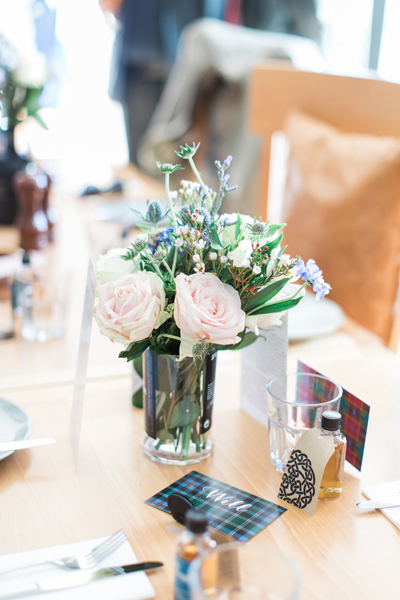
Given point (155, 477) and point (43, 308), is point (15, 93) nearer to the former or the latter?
point (43, 308)

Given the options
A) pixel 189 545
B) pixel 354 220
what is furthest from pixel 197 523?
pixel 354 220

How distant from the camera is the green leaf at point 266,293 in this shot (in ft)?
2.11

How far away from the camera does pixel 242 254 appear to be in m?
0.61

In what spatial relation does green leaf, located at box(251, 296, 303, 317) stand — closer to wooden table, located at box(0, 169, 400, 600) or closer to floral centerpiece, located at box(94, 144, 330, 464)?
floral centerpiece, located at box(94, 144, 330, 464)

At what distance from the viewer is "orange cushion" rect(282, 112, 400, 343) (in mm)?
1387

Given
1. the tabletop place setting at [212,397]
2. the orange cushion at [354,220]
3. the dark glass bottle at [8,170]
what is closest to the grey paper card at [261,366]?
the tabletop place setting at [212,397]

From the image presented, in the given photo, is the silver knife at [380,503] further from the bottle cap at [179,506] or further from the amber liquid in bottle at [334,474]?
the bottle cap at [179,506]

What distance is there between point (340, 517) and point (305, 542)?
6 cm

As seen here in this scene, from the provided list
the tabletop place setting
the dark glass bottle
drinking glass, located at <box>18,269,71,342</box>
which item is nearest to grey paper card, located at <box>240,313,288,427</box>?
the tabletop place setting

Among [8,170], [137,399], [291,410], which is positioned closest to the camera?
[291,410]

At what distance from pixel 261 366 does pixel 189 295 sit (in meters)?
0.27

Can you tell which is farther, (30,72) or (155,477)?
(30,72)

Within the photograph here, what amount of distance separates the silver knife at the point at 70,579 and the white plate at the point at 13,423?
0.74 ft

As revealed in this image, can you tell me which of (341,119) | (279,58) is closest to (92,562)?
(341,119)
